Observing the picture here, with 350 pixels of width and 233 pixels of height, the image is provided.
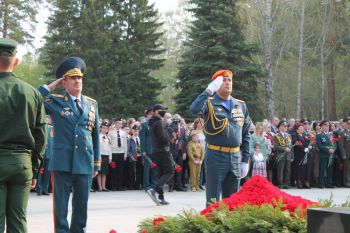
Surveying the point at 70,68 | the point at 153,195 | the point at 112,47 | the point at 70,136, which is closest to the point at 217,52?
the point at 112,47

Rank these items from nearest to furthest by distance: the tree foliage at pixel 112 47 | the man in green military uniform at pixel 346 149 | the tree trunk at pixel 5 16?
the man in green military uniform at pixel 346 149
the tree trunk at pixel 5 16
the tree foliage at pixel 112 47

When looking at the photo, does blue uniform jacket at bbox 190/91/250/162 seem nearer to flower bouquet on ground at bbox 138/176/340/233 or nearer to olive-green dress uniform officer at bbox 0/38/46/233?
flower bouquet on ground at bbox 138/176/340/233

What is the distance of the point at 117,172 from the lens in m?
18.8

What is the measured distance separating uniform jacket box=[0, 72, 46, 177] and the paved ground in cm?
272

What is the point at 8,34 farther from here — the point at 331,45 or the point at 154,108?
the point at 154,108

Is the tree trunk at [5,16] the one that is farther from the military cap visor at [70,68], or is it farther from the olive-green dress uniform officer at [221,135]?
the military cap visor at [70,68]

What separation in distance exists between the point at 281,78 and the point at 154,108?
3934 cm

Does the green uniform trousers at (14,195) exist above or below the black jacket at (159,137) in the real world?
below

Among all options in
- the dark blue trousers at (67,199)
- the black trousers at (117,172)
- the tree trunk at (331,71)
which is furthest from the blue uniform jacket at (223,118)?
the tree trunk at (331,71)

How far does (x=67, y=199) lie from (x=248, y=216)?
2.95m

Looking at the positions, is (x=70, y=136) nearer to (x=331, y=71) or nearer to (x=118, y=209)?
(x=118, y=209)

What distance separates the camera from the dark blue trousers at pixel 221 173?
28.8 ft

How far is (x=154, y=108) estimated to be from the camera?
14.8m

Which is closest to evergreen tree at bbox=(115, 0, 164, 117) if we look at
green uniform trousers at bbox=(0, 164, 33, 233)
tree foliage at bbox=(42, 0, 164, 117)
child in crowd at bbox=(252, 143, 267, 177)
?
tree foliage at bbox=(42, 0, 164, 117)
